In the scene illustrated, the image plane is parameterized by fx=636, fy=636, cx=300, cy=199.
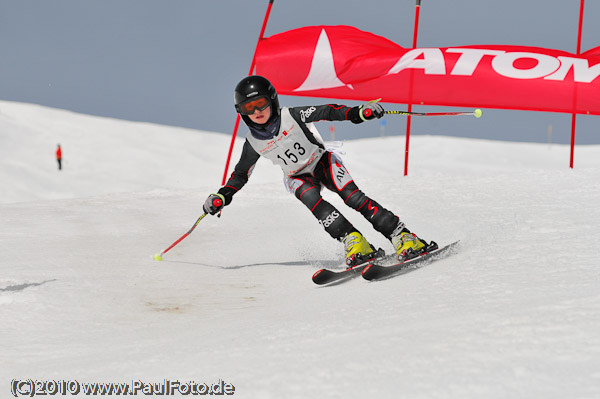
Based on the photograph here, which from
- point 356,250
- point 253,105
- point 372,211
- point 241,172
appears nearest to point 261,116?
point 253,105

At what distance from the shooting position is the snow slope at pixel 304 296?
1.89 meters

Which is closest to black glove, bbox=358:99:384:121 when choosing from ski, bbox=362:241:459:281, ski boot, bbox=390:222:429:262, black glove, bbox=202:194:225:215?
ski boot, bbox=390:222:429:262

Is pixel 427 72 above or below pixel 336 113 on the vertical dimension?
below

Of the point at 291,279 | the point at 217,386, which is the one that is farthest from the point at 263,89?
the point at 217,386

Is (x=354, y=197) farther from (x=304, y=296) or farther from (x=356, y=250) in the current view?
(x=304, y=296)

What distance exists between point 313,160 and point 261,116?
1.67 feet

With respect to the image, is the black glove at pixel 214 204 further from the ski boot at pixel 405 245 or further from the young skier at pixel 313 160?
the ski boot at pixel 405 245

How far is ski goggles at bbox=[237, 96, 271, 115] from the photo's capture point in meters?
4.19

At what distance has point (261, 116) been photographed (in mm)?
4281

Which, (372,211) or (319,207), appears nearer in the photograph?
(372,211)

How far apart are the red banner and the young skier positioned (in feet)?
17.0

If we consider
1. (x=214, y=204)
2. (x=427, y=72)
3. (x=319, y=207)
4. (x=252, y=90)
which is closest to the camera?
(x=252, y=90)

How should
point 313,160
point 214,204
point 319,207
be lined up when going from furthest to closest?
point 214,204, point 313,160, point 319,207

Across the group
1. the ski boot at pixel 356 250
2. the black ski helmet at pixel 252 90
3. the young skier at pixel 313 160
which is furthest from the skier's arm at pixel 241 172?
the ski boot at pixel 356 250
